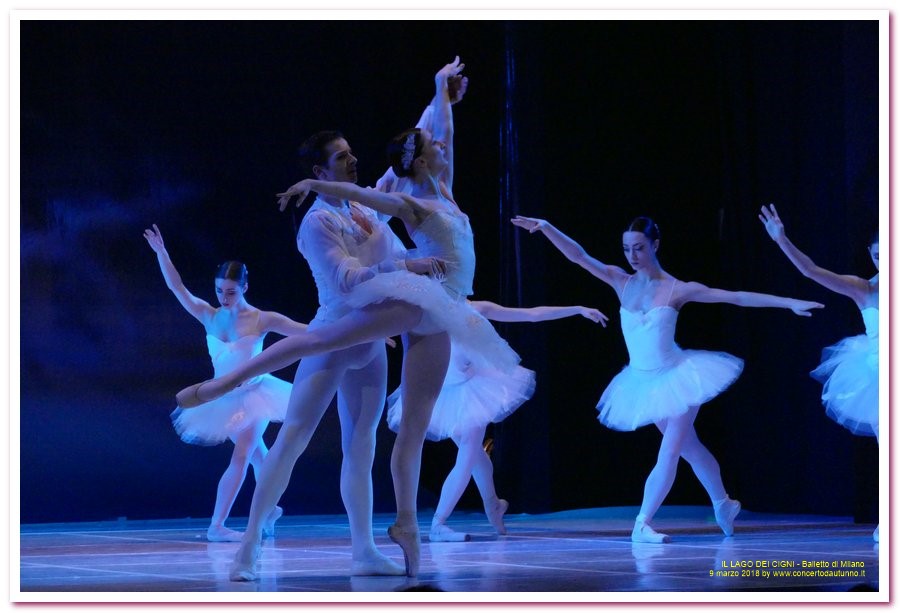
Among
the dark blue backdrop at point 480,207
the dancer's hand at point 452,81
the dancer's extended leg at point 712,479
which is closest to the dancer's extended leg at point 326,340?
the dancer's hand at point 452,81

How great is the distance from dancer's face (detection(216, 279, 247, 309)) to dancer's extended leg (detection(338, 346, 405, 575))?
2.14m

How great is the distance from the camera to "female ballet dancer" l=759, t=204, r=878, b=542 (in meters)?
5.26

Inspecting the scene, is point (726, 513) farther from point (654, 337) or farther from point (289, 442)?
point (289, 442)

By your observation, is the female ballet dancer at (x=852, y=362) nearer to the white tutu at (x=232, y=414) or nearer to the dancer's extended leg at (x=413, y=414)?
the dancer's extended leg at (x=413, y=414)

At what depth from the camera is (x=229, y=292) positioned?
19.7ft

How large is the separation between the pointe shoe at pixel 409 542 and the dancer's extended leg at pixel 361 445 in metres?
0.11

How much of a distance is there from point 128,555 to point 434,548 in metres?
1.13

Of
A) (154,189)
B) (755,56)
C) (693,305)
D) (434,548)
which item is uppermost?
(755,56)

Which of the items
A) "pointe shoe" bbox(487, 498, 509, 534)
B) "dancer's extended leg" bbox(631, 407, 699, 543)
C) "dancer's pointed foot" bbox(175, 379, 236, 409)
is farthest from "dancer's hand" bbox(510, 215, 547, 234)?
"dancer's pointed foot" bbox(175, 379, 236, 409)

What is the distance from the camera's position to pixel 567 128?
22.3ft
